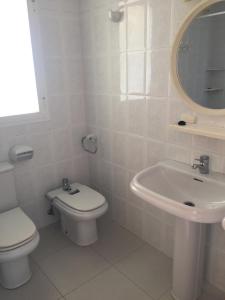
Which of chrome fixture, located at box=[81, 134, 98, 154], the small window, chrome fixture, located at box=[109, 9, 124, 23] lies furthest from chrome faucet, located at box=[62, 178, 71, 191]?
chrome fixture, located at box=[109, 9, 124, 23]

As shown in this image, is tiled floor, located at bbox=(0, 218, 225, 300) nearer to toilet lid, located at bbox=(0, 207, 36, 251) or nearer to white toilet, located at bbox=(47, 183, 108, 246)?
white toilet, located at bbox=(47, 183, 108, 246)

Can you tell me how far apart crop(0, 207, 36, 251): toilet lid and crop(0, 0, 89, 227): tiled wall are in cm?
30

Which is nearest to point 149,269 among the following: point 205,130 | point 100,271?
point 100,271

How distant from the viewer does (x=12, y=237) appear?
1569mm

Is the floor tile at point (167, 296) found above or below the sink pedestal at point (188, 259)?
below

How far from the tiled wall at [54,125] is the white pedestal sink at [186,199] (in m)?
1.00

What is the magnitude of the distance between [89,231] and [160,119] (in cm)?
109

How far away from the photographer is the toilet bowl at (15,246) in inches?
59.7

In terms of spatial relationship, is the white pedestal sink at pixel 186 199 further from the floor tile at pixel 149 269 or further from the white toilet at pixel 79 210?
the white toilet at pixel 79 210

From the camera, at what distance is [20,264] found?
1679 mm

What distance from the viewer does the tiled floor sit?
1616 mm

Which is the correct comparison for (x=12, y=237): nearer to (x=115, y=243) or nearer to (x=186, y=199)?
(x=115, y=243)

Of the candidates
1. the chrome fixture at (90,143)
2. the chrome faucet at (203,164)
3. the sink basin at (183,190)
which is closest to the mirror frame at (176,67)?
the chrome faucet at (203,164)

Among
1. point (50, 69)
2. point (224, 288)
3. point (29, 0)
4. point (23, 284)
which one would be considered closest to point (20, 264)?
point (23, 284)
